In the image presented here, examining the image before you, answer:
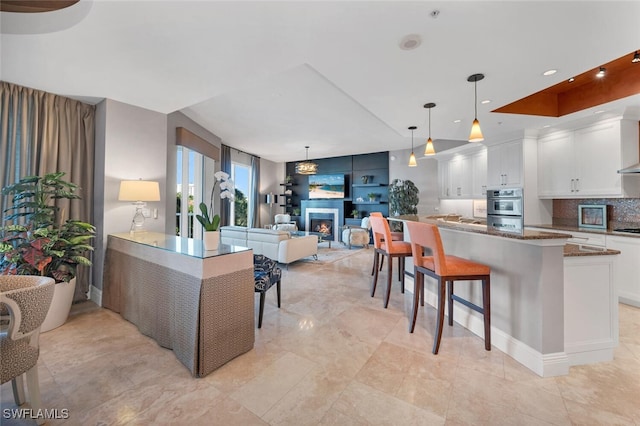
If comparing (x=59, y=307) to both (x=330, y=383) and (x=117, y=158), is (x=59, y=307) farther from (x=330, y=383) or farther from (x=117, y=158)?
(x=330, y=383)

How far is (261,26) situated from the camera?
1.83m

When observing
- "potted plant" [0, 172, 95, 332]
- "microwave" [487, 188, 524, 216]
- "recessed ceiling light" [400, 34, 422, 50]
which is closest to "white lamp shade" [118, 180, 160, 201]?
"potted plant" [0, 172, 95, 332]

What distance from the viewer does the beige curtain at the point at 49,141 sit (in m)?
2.66

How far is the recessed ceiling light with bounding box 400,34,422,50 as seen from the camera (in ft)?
6.26

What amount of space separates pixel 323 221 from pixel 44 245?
22.8 ft

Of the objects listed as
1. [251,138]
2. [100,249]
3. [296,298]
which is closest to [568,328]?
[296,298]

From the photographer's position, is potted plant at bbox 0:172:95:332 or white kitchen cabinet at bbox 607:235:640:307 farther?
white kitchen cabinet at bbox 607:235:640:307

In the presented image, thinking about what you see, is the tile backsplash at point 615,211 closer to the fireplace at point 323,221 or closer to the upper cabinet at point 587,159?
the upper cabinet at point 587,159

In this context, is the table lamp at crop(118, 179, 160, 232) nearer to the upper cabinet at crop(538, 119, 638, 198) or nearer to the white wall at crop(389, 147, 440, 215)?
the white wall at crop(389, 147, 440, 215)

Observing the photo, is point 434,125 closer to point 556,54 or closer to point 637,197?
point 556,54

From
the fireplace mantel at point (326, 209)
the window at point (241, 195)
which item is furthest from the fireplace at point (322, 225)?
the window at point (241, 195)

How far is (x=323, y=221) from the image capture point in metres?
8.74

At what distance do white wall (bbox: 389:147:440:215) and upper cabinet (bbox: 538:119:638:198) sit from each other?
275cm

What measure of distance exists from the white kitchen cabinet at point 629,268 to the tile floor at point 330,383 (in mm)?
856
